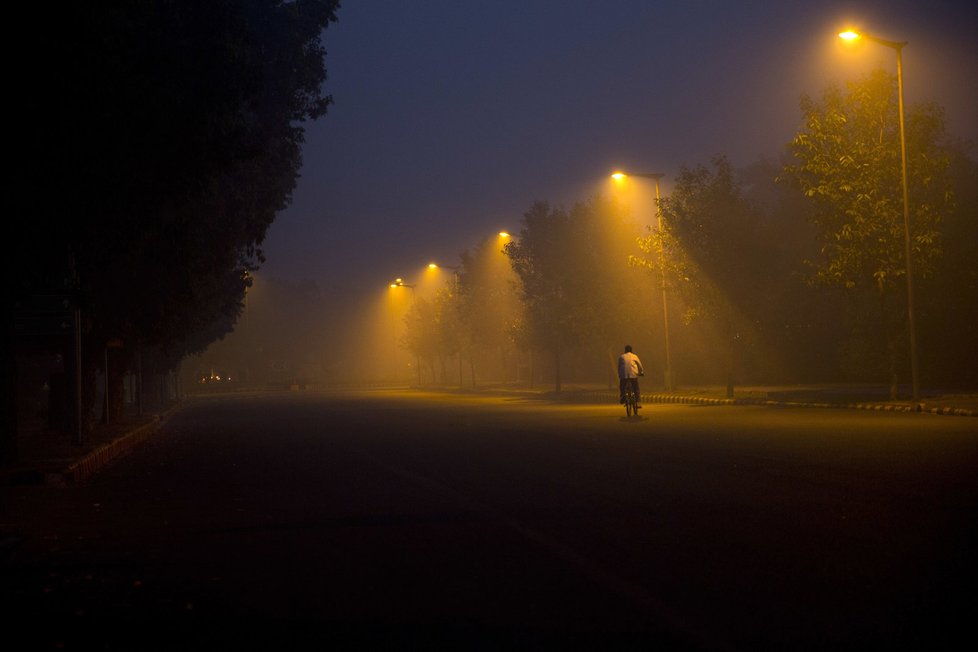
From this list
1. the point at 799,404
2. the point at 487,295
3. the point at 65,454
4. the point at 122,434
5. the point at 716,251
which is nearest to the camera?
the point at 65,454

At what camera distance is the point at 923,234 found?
30453 millimetres

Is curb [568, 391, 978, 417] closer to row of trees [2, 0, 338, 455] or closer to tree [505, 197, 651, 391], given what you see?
tree [505, 197, 651, 391]

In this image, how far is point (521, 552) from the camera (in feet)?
29.3

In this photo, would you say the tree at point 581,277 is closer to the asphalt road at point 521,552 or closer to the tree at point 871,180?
the tree at point 871,180

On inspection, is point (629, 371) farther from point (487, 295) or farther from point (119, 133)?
point (487, 295)

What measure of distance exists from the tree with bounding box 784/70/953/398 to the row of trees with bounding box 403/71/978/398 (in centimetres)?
5

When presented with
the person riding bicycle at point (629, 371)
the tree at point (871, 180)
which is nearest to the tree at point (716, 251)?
the tree at point (871, 180)

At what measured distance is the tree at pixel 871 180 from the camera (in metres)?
30.7

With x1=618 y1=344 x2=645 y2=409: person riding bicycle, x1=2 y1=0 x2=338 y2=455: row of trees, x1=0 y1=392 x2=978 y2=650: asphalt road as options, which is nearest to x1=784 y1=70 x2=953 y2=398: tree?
x1=618 y1=344 x2=645 y2=409: person riding bicycle

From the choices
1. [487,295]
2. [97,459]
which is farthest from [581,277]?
[97,459]

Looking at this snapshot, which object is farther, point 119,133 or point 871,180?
point 871,180

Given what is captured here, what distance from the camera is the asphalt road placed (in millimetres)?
6355

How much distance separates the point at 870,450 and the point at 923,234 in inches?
618

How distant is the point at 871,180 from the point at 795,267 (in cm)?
2330
